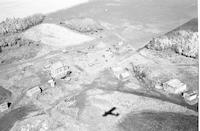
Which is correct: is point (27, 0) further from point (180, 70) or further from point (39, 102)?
point (180, 70)

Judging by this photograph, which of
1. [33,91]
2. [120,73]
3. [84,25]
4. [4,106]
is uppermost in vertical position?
[84,25]

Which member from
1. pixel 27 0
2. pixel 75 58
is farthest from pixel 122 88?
pixel 27 0

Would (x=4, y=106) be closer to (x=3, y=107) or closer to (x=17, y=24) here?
(x=3, y=107)

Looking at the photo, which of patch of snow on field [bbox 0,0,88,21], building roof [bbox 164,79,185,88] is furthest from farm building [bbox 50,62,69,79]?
patch of snow on field [bbox 0,0,88,21]

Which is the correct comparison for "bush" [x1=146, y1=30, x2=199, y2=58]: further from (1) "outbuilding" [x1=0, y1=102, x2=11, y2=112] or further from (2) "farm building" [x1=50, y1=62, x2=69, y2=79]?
(1) "outbuilding" [x1=0, y1=102, x2=11, y2=112]

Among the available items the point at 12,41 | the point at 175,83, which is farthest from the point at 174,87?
the point at 12,41

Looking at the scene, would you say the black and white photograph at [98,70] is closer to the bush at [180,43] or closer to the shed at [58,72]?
the shed at [58,72]

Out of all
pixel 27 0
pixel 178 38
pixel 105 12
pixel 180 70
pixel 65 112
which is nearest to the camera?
pixel 65 112
